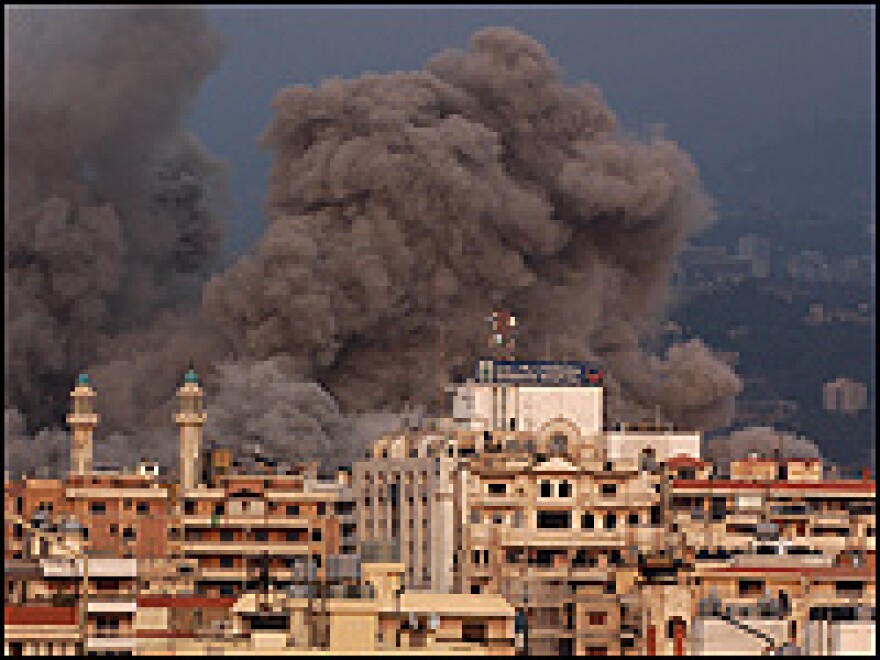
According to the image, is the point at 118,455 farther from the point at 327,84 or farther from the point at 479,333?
the point at 327,84

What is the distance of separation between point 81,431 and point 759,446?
17.3m

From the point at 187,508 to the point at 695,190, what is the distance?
32.9 metres

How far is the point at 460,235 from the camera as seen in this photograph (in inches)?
3767

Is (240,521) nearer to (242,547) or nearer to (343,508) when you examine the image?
(242,547)

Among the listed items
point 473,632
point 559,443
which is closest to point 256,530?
point 559,443

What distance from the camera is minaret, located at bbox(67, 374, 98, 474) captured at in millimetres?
74812

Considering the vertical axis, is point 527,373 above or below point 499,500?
above

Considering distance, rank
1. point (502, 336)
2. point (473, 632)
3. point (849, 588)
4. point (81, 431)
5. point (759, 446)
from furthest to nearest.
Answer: point (759, 446) < point (502, 336) < point (81, 431) < point (849, 588) < point (473, 632)

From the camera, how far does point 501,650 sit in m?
45.2

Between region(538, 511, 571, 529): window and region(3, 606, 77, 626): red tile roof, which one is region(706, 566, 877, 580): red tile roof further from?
region(3, 606, 77, 626): red tile roof

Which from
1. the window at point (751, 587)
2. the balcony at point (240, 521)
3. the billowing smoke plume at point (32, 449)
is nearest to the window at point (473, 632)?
the window at point (751, 587)

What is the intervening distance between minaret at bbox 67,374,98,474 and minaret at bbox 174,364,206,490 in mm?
1712

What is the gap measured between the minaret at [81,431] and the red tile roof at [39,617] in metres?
26.5

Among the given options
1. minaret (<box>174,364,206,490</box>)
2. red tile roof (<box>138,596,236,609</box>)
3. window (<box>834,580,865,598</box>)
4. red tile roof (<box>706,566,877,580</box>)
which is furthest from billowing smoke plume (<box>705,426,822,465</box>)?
red tile roof (<box>138,596,236,609</box>)
